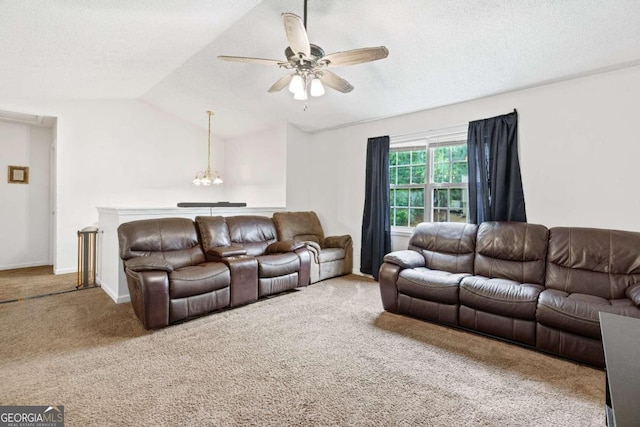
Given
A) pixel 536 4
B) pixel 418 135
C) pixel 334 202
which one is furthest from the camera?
pixel 334 202

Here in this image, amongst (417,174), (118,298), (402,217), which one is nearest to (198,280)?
(118,298)

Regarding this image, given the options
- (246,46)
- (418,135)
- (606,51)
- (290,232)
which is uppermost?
(246,46)

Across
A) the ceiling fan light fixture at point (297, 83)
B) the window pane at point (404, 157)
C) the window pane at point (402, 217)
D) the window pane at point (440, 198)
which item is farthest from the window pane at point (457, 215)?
the ceiling fan light fixture at point (297, 83)

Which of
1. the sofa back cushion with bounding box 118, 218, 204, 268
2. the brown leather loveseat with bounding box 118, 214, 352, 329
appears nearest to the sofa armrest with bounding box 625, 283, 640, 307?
the brown leather loveseat with bounding box 118, 214, 352, 329

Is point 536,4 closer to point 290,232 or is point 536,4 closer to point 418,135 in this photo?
point 418,135

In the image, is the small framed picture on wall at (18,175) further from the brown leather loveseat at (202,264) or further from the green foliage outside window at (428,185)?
the green foliage outside window at (428,185)

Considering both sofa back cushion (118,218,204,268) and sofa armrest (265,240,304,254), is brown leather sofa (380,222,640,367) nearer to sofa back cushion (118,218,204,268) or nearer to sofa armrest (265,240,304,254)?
sofa armrest (265,240,304,254)

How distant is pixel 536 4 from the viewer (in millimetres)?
2438

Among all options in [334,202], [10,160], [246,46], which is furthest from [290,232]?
[10,160]

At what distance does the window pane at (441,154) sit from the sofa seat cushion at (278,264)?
245cm

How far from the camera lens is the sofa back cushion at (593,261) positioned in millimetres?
2678

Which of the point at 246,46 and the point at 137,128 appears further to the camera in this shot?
the point at 137,128

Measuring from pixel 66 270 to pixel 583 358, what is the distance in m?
6.71

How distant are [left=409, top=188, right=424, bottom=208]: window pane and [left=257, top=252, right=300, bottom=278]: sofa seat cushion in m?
1.96
